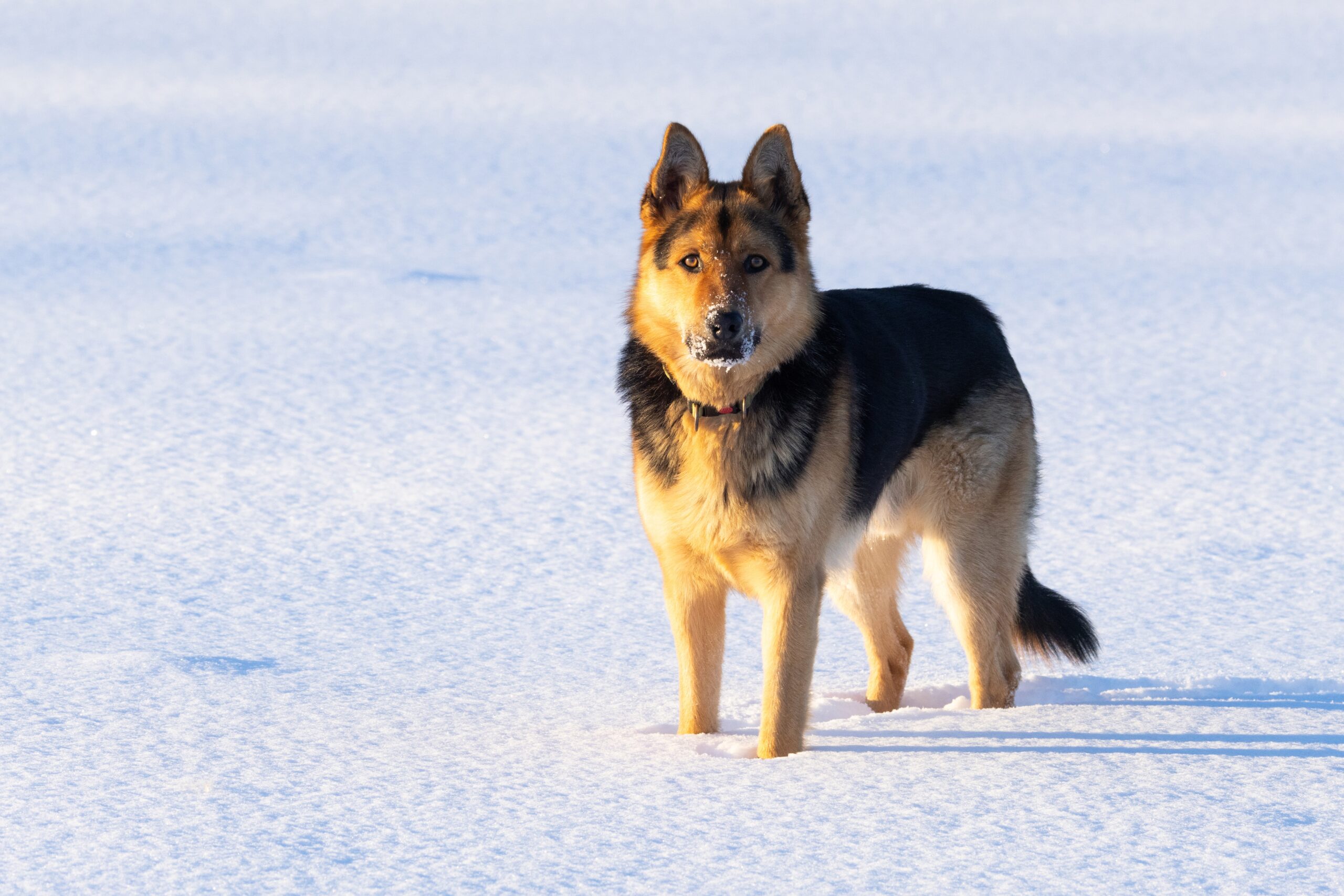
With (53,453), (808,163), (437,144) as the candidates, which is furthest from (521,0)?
(53,453)

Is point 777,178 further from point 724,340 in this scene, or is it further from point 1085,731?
point 1085,731

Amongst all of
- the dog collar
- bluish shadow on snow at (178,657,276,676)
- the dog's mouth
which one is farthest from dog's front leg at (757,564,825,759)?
bluish shadow on snow at (178,657,276,676)

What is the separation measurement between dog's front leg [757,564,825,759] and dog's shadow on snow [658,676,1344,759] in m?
0.09

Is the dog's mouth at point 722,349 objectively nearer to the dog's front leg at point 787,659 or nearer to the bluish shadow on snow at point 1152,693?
the dog's front leg at point 787,659

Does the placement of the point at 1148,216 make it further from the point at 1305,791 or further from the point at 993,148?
the point at 1305,791

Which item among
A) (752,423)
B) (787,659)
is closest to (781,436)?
(752,423)

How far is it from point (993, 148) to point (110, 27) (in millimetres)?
13482

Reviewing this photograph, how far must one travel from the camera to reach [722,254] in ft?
12.9

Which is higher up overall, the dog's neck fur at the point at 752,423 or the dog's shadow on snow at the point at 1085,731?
the dog's neck fur at the point at 752,423

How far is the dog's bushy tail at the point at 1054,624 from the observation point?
4.84 metres

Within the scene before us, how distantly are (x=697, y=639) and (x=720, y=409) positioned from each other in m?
0.69

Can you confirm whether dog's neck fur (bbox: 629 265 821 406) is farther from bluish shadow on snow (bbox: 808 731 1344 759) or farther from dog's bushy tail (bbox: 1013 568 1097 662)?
dog's bushy tail (bbox: 1013 568 1097 662)

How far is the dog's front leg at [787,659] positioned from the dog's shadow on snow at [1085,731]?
0.09m

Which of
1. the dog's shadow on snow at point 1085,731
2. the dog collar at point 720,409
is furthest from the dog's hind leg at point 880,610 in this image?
the dog collar at point 720,409
